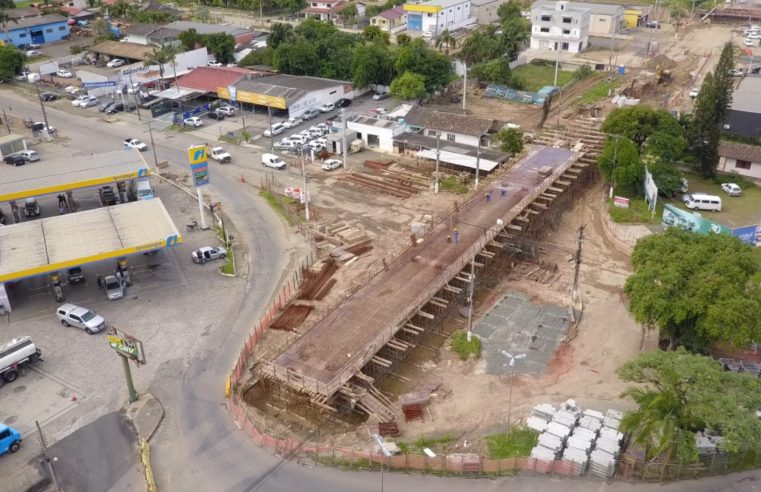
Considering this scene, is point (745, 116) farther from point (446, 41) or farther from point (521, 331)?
point (446, 41)

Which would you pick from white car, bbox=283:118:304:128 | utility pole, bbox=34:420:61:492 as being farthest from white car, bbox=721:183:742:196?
utility pole, bbox=34:420:61:492

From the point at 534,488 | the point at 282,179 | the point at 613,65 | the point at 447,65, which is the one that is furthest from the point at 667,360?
the point at 613,65

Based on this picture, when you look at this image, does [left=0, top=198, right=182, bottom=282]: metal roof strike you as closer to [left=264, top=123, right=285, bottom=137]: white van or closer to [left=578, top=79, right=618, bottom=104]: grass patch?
[left=264, top=123, right=285, bottom=137]: white van

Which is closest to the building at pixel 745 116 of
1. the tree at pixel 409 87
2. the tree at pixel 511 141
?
the tree at pixel 511 141

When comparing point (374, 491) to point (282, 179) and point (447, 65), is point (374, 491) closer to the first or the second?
point (282, 179)

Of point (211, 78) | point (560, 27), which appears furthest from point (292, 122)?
point (560, 27)
